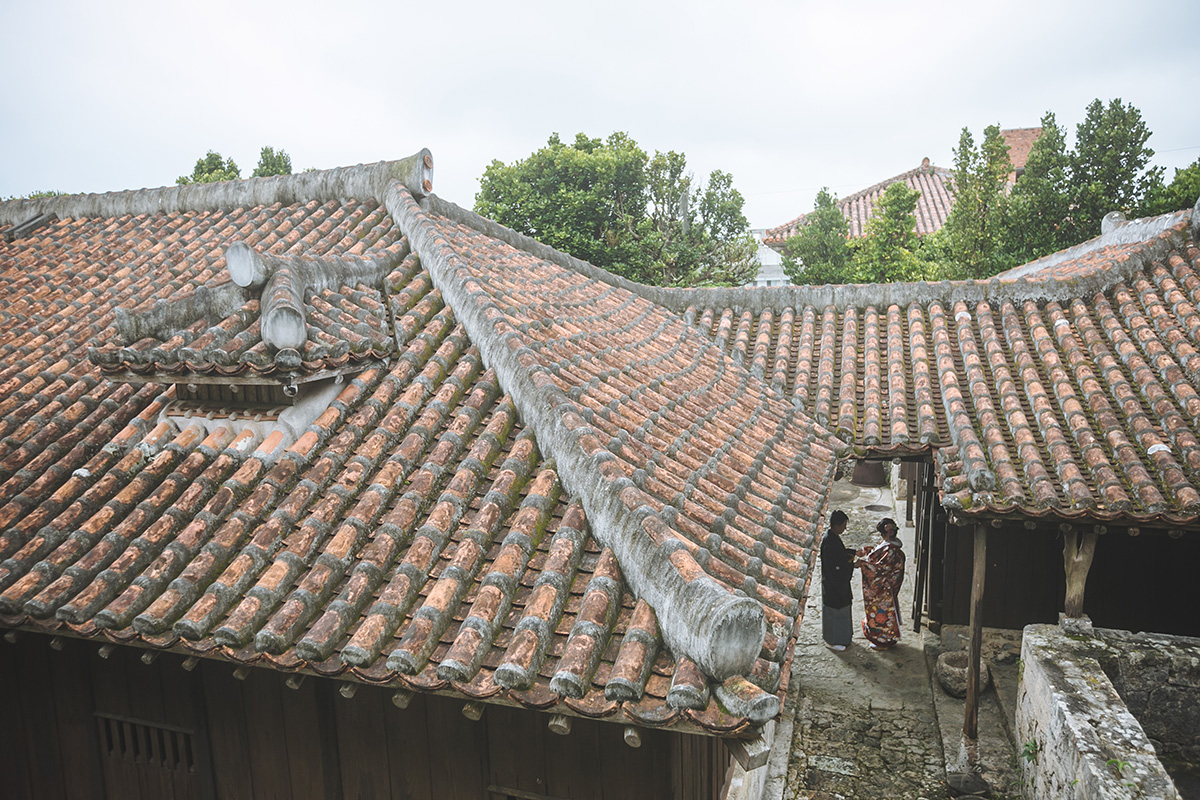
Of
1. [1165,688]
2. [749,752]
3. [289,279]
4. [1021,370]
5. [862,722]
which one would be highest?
[289,279]

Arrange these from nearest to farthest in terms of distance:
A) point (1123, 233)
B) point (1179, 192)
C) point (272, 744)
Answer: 1. point (272, 744)
2. point (1123, 233)
3. point (1179, 192)

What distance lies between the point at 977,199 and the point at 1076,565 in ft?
49.1

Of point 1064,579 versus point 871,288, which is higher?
point 871,288

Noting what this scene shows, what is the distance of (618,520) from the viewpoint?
4176 mm

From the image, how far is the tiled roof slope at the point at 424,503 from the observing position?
360 cm

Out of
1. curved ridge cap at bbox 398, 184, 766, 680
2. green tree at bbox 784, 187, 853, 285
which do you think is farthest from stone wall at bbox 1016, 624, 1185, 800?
green tree at bbox 784, 187, 853, 285

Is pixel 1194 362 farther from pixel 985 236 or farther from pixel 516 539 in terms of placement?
pixel 985 236

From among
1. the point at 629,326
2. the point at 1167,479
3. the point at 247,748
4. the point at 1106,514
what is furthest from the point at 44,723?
the point at 1167,479

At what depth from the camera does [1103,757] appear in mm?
5777

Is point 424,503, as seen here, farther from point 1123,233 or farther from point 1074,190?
point 1074,190

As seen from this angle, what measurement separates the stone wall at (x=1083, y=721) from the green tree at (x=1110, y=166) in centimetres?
1407

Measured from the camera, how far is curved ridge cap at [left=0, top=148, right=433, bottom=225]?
8562 millimetres

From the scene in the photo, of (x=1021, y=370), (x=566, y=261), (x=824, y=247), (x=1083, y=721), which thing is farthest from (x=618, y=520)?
(x=824, y=247)

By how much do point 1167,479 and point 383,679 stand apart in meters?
7.26
